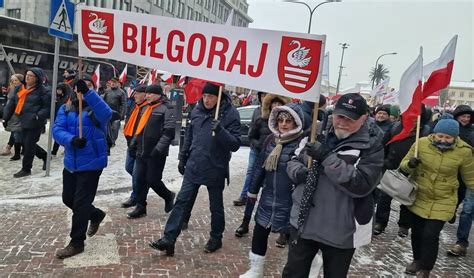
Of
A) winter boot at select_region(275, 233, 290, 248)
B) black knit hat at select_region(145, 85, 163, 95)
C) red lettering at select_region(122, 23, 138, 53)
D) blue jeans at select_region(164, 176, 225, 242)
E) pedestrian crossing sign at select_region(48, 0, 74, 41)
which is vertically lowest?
winter boot at select_region(275, 233, 290, 248)

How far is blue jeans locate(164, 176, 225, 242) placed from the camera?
4.35 metres

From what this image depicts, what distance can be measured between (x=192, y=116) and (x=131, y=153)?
5.52 ft

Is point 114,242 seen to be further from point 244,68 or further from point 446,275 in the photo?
point 446,275

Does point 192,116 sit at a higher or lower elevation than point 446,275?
higher

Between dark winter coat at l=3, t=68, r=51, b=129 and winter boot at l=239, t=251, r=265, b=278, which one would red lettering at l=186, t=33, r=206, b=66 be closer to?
winter boot at l=239, t=251, r=265, b=278

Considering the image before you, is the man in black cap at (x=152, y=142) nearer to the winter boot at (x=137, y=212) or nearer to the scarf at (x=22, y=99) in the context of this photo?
the winter boot at (x=137, y=212)

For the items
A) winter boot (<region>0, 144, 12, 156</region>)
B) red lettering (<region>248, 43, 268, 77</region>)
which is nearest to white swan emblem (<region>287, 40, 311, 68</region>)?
red lettering (<region>248, 43, 268, 77</region>)

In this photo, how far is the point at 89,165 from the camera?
4.11m

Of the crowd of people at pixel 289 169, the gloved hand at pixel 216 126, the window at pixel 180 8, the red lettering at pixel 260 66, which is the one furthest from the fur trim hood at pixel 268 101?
the window at pixel 180 8

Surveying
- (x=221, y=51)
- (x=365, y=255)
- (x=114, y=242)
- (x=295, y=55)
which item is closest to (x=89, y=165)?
(x=114, y=242)

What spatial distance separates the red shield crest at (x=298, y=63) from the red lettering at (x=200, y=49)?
76 centimetres

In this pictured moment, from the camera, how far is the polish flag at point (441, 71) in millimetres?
4602

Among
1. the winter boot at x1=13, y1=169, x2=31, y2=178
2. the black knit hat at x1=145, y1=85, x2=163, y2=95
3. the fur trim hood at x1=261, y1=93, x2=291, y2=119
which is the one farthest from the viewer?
the winter boot at x1=13, y1=169, x2=31, y2=178

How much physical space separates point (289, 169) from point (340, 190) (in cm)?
46
